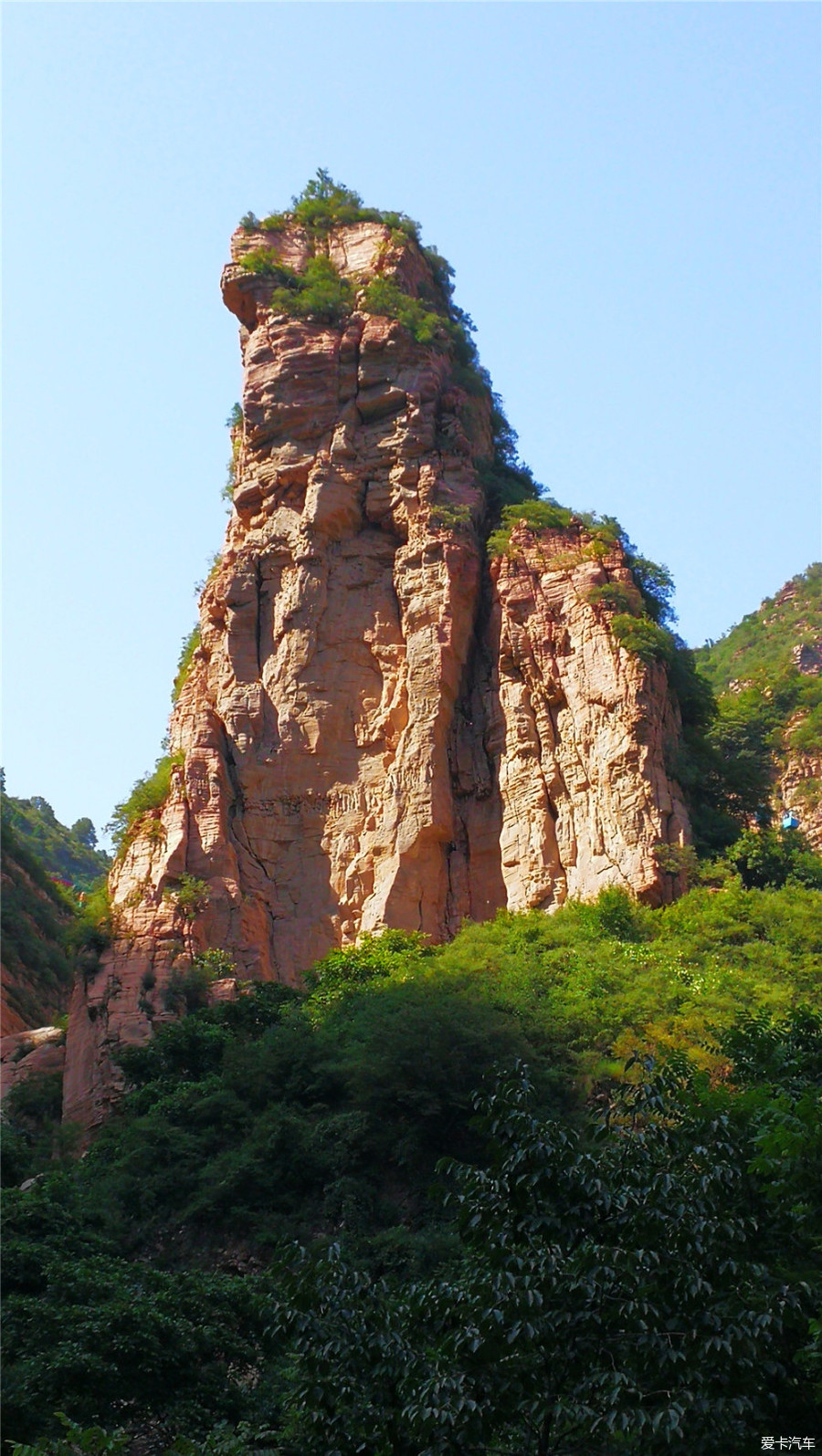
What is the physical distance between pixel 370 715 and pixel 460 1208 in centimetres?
2181

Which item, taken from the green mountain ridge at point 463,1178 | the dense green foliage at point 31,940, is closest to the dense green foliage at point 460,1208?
the green mountain ridge at point 463,1178

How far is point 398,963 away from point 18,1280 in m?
11.6

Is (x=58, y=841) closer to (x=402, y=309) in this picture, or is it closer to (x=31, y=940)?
(x=31, y=940)

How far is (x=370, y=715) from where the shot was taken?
3102 centimetres

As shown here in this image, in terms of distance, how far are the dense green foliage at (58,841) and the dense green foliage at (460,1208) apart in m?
29.5

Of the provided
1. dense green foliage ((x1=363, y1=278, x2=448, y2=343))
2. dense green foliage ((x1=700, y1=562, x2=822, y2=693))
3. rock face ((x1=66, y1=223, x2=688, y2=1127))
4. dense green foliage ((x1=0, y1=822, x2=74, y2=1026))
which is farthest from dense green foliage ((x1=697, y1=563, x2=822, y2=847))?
dense green foliage ((x1=0, y1=822, x2=74, y2=1026))

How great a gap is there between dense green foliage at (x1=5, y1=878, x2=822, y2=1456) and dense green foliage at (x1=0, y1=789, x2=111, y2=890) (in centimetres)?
2953

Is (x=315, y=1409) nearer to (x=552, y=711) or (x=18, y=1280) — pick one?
(x=18, y=1280)

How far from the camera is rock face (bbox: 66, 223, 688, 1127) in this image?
28078 mm

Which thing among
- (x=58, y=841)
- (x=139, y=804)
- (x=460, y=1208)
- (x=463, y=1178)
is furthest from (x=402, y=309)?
(x=58, y=841)

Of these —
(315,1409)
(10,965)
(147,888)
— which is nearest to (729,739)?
(147,888)

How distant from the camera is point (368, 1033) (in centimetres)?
2302

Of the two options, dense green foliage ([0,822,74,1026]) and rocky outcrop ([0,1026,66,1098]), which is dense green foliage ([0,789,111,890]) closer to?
dense green foliage ([0,822,74,1026])

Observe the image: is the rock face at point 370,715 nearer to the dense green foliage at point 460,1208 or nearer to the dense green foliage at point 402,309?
the dense green foliage at point 402,309
